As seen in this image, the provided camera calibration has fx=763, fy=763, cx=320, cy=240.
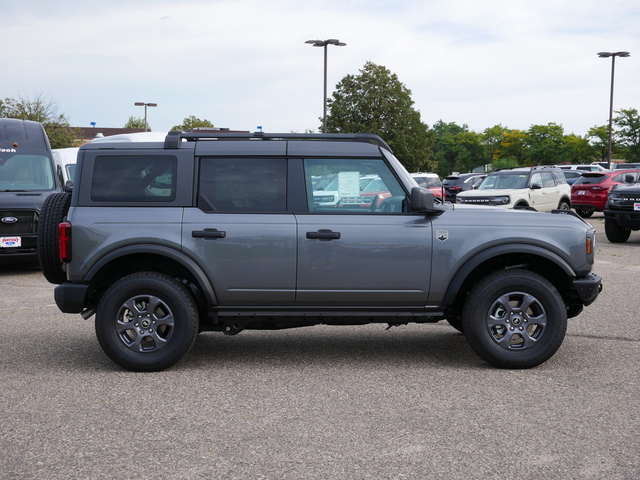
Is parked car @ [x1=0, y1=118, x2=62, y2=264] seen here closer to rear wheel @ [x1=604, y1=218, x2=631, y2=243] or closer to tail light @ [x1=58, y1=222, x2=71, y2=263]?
tail light @ [x1=58, y1=222, x2=71, y2=263]

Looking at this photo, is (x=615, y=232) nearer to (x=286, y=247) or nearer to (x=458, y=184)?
(x=286, y=247)

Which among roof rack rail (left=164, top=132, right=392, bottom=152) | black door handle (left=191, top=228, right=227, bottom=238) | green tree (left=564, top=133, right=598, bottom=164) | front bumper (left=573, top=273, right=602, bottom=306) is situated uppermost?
green tree (left=564, top=133, right=598, bottom=164)

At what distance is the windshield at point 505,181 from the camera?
22328 millimetres

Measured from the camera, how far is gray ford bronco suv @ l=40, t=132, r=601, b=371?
19.3 feet

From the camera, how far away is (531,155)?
87.6 m

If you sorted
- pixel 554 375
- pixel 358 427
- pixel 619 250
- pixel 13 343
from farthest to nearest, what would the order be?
pixel 619 250 < pixel 13 343 < pixel 554 375 < pixel 358 427

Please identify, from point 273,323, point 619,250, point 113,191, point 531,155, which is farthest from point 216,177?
point 531,155

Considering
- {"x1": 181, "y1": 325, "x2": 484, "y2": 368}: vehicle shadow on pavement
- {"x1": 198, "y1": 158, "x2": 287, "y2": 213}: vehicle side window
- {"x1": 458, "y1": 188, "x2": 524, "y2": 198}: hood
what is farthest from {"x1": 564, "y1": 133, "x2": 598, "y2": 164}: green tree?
{"x1": 198, "y1": 158, "x2": 287, "y2": 213}: vehicle side window

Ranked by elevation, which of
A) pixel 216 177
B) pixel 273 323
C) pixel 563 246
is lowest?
pixel 273 323

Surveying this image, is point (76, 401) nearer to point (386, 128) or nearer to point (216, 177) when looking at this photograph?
point (216, 177)

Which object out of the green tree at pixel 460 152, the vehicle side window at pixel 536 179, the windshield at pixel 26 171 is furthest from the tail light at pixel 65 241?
the green tree at pixel 460 152

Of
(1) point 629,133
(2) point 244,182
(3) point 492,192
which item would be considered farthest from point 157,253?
(1) point 629,133

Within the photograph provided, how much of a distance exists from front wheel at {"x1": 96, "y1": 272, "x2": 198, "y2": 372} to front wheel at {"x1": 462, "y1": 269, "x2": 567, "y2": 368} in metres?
2.19

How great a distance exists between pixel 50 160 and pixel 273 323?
8969 millimetres
